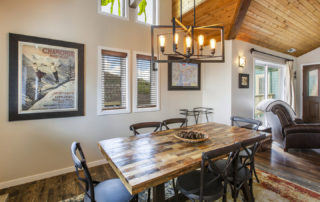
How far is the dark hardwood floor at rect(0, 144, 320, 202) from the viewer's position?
6.88 feet

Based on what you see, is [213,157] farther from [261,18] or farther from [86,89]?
[261,18]

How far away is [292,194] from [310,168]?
112 cm

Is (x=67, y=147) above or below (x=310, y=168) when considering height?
above

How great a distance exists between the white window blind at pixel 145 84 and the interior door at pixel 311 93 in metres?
6.24

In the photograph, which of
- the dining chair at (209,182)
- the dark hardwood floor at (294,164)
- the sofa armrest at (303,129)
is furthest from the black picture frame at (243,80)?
the dining chair at (209,182)

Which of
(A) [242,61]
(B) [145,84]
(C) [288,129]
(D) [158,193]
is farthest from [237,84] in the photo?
(D) [158,193]

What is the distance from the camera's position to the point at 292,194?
79.0 inches

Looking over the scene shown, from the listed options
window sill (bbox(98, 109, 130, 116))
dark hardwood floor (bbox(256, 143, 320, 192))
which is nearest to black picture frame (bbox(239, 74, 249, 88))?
dark hardwood floor (bbox(256, 143, 320, 192))

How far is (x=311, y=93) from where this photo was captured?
5961mm

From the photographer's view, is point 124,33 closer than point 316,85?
Yes

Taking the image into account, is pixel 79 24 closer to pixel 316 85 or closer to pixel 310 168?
pixel 310 168

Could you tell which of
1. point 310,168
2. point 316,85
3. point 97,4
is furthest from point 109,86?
point 316,85

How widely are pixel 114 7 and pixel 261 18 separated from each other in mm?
3362

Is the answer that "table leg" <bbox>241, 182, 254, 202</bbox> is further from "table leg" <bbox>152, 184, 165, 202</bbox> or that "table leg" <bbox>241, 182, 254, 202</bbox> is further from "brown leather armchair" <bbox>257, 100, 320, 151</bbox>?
"brown leather armchair" <bbox>257, 100, 320, 151</bbox>
